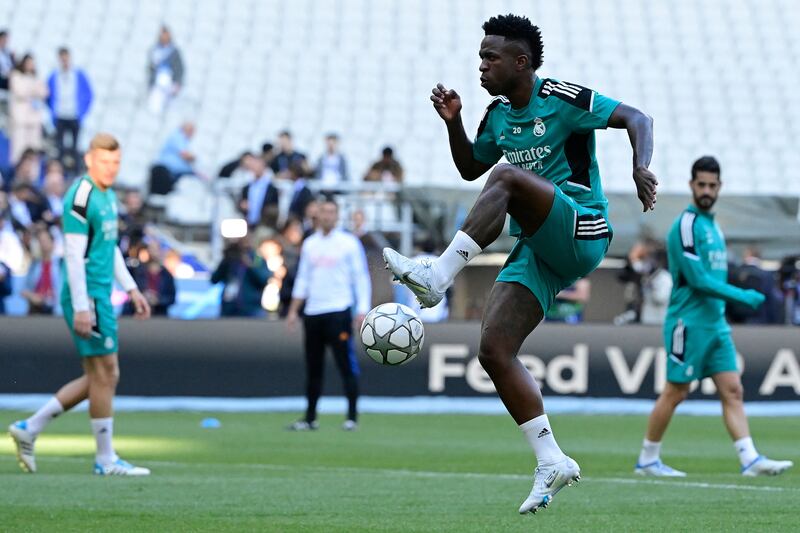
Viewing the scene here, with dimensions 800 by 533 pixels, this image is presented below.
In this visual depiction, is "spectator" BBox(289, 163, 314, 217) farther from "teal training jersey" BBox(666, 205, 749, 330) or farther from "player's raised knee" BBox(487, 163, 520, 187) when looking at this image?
"player's raised knee" BBox(487, 163, 520, 187)

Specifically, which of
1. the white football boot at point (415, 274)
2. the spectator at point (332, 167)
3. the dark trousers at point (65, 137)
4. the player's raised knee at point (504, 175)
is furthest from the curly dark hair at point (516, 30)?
the dark trousers at point (65, 137)

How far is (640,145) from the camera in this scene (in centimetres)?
715

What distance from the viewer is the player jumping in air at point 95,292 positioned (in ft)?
34.6

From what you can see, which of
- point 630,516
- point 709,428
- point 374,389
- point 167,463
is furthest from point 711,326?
point 374,389

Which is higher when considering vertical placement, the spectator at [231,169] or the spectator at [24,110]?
the spectator at [24,110]

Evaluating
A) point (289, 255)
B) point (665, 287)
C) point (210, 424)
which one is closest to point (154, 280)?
point (289, 255)

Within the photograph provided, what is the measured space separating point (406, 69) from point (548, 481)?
2709 cm

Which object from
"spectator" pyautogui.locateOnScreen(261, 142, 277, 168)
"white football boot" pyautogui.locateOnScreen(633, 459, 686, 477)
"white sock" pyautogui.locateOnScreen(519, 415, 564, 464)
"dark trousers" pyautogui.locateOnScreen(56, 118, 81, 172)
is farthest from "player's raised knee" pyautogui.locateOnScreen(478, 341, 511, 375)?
"dark trousers" pyautogui.locateOnScreen(56, 118, 81, 172)

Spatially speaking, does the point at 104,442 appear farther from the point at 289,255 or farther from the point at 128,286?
the point at 289,255

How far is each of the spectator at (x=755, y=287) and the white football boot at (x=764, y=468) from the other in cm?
803

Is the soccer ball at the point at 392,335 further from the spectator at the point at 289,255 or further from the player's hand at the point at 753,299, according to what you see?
the spectator at the point at 289,255

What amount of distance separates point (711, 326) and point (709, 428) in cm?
533

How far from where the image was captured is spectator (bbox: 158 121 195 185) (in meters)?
22.6

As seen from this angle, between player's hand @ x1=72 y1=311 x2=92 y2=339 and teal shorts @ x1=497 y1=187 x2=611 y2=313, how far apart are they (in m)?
3.83
